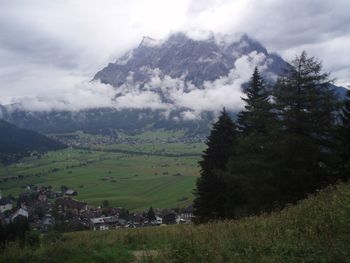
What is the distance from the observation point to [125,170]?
544 ft


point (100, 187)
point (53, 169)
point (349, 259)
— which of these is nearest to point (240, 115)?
point (349, 259)

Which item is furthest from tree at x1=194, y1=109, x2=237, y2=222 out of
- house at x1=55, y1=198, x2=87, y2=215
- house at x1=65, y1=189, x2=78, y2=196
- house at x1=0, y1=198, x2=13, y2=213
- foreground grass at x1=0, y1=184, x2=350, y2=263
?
house at x1=65, y1=189, x2=78, y2=196

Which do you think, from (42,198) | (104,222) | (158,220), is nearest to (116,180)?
(42,198)

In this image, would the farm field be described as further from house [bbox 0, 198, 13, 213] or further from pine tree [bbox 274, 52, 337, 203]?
pine tree [bbox 274, 52, 337, 203]

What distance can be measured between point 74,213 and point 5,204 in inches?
893

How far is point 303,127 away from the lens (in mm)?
23062

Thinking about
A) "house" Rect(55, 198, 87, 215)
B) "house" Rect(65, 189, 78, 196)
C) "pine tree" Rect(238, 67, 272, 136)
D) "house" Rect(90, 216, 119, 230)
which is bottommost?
"house" Rect(90, 216, 119, 230)

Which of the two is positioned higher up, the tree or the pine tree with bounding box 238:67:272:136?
the pine tree with bounding box 238:67:272:136

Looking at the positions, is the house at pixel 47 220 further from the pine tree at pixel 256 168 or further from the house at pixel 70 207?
the pine tree at pixel 256 168

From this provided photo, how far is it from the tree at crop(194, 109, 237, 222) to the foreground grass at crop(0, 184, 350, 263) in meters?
19.2

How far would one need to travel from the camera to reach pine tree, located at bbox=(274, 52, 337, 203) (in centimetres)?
2258

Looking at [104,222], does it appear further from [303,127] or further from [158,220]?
[303,127]

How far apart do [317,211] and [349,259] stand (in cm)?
315

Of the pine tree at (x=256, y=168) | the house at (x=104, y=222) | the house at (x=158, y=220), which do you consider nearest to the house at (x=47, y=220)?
the house at (x=104, y=222)
